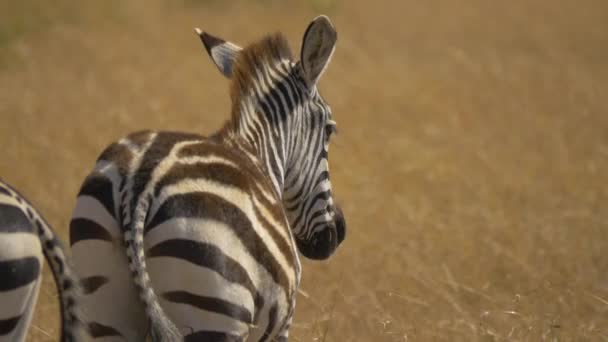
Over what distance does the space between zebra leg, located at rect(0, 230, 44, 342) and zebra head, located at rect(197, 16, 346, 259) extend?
1295mm

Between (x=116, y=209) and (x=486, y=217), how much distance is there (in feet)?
16.2

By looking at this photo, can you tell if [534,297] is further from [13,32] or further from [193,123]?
[13,32]

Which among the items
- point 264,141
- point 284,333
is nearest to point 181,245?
point 284,333

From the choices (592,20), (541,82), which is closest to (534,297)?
(541,82)

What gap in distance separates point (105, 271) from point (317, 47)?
149 cm

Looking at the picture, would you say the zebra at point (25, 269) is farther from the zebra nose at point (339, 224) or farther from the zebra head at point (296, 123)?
the zebra nose at point (339, 224)

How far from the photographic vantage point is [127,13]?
14.6 metres

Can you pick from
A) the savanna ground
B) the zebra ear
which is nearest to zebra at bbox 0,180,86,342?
the zebra ear

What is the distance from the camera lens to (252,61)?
445 cm

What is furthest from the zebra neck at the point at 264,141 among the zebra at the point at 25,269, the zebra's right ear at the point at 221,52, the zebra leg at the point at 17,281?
the zebra leg at the point at 17,281

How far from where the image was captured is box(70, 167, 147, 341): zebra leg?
140 inches

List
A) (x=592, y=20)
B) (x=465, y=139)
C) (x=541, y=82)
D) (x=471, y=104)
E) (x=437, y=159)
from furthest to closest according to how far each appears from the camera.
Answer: (x=592, y=20) < (x=541, y=82) < (x=471, y=104) < (x=465, y=139) < (x=437, y=159)

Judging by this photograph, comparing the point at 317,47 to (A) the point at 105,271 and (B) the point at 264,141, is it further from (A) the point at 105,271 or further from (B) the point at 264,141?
(A) the point at 105,271

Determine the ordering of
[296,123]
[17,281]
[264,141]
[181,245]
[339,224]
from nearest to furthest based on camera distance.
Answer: [17,281] < [181,245] < [264,141] < [296,123] < [339,224]
